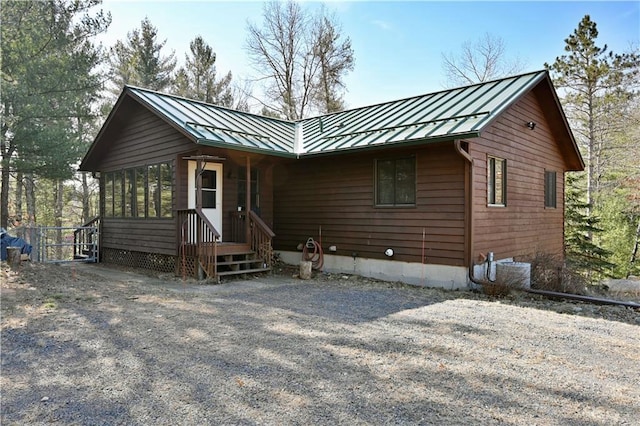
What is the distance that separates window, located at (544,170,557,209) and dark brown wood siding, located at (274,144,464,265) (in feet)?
15.7

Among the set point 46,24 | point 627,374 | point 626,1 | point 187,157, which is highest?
point 626,1

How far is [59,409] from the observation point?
2.89m

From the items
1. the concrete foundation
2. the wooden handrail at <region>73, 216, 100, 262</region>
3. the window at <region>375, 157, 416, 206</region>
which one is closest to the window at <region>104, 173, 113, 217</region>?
the wooden handrail at <region>73, 216, 100, 262</region>

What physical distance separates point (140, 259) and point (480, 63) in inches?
777

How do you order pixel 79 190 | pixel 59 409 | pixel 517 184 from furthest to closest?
pixel 79 190 < pixel 517 184 < pixel 59 409

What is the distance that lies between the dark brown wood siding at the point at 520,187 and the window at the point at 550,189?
6.7 inches

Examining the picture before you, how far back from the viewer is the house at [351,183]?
805 cm

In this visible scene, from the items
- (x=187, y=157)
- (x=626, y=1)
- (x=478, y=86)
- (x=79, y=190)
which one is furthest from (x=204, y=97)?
(x=626, y=1)

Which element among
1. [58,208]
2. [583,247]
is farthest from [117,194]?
[58,208]

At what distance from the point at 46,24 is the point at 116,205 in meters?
7.12

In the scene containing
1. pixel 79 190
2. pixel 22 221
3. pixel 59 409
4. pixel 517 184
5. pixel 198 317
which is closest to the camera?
pixel 59 409

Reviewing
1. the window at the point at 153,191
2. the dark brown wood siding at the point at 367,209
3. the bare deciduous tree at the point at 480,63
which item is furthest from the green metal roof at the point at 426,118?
the bare deciduous tree at the point at 480,63

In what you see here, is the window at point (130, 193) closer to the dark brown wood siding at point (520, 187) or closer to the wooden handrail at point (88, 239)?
the wooden handrail at point (88, 239)

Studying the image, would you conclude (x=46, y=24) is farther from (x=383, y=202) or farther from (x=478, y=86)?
(x=478, y=86)
